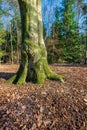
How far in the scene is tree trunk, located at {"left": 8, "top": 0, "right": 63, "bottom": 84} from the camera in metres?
5.87

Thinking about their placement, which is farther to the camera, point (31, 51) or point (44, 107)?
point (31, 51)

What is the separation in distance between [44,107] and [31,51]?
2065 mm

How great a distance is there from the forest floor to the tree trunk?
1.52ft

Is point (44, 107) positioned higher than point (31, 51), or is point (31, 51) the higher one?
point (31, 51)

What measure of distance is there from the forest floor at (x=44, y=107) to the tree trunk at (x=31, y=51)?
0.46m

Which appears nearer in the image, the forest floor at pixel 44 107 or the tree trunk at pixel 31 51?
the forest floor at pixel 44 107

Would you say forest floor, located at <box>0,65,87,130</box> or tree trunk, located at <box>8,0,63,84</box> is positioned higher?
tree trunk, located at <box>8,0,63,84</box>

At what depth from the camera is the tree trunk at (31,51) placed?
19.2 ft

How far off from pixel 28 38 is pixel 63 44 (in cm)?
1962

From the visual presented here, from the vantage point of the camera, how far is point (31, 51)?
585 centimetres

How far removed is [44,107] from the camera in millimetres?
4250

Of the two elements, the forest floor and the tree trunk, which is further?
the tree trunk

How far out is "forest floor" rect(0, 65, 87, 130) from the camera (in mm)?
3773

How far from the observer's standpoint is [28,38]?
19.5 ft
